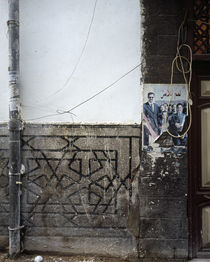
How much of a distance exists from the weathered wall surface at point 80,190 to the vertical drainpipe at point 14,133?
0.41 feet

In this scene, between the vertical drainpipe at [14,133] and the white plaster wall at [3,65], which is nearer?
the vertical drainpipe at [14,133]

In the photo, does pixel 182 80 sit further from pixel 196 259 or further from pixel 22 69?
pixel 196 259

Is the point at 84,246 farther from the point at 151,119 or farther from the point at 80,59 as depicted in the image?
the point at 80,59

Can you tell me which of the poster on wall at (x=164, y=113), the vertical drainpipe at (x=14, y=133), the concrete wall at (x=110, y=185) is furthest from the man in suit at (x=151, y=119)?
the vertical drainpipe at (x=14, y=133)

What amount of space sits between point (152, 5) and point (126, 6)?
34 cm

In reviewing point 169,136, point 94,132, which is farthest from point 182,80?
point 94,132

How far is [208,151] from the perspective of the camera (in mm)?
4043

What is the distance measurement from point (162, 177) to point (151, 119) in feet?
2.57

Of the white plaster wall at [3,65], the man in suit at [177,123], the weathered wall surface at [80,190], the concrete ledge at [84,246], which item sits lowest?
the concrete ledge at [84,246]

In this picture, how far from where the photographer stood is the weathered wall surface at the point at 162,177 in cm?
390

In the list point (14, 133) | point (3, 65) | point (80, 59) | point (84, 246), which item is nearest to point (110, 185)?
point (84, 246)

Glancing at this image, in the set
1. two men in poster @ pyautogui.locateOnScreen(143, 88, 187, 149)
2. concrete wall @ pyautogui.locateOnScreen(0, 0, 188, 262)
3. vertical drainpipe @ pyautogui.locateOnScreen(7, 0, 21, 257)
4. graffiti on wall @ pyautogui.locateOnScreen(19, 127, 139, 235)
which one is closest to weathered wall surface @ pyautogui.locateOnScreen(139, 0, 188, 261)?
concrete wall @ pyautogui.locateOnScreen(0, 0, 188, 262)

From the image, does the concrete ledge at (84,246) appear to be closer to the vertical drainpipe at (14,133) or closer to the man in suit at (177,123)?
the vertical drainpipe at (14,133)

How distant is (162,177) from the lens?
393 cm
